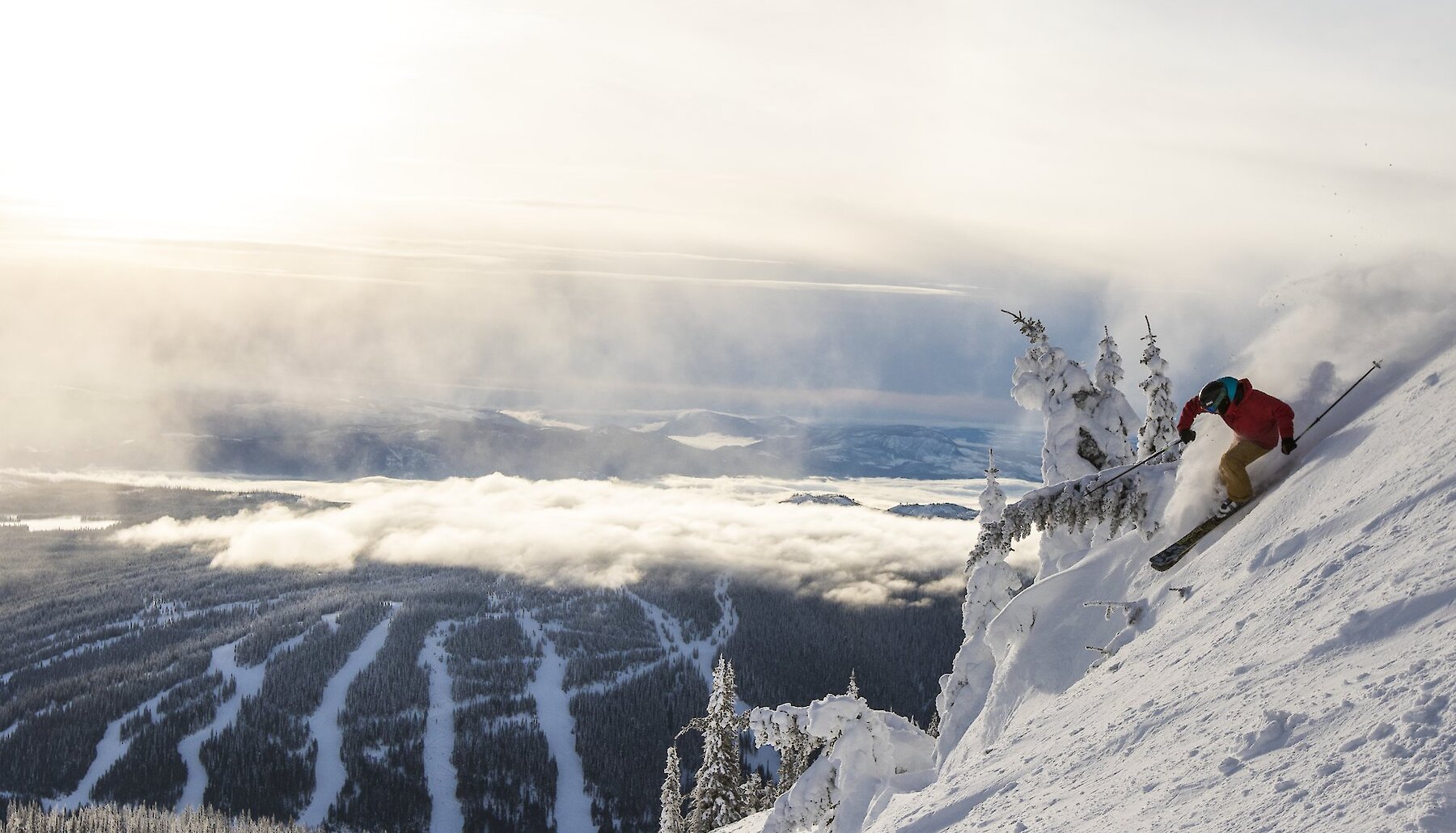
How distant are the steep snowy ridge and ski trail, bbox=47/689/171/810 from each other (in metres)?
187

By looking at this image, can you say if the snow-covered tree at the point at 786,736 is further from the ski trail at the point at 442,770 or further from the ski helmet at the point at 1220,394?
the ski trail at the point at 442,770

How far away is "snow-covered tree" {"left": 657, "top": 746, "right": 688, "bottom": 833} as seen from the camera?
36594 millimetres

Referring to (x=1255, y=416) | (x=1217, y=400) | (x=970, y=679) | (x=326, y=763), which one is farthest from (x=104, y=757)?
(x=1255, y=416)

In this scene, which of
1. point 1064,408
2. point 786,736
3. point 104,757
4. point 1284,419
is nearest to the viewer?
point 1284,419

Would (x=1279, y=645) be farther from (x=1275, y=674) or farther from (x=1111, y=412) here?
(x=1111, y=412)

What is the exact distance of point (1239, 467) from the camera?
9398 mm

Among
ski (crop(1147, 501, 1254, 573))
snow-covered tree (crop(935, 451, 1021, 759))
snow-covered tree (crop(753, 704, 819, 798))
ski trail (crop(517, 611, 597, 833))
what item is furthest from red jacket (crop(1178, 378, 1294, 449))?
ski trail (crop(517, 611, 597, 833))

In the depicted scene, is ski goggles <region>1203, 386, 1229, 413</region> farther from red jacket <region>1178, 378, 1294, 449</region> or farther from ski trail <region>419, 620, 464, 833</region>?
ski trail <region>419, 620, 464, 833</region>

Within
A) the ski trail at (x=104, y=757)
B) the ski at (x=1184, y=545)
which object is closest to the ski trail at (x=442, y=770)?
the ski trail at (x=104, y=757)

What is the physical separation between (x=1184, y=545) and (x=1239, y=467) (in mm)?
1073

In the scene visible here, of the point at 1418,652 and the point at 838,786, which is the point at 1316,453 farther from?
the point at 838,786

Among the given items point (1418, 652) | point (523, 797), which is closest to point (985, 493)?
point (1418, 652)

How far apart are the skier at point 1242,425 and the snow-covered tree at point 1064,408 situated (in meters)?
9.94

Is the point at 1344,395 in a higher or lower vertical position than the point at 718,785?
higher
